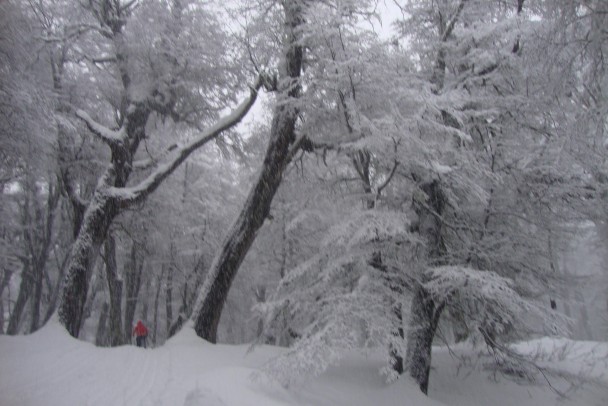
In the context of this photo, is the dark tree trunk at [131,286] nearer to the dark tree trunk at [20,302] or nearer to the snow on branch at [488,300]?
the dark tree trunk at [20,302]

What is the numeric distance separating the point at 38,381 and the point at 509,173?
841 cm

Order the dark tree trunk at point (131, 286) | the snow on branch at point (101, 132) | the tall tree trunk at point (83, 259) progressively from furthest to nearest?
the dark tree trunk at point (131, 286) < the snow on branch at point (101, 132) < the tall tree trunk at point (83, 259)

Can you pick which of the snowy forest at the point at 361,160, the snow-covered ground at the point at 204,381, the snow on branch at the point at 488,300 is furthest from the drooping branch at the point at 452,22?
the snow-covered ground at the point at 204,381

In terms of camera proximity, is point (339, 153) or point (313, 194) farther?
point (313, 194)

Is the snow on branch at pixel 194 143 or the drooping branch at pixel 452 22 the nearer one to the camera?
the drooping branch at pixel 452 22

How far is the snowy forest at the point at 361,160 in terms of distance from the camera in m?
6.14

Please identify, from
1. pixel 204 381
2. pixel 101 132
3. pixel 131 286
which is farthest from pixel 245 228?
pixel 131 286

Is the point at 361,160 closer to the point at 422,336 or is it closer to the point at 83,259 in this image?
the point at 422,336

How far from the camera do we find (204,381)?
5.75 meters

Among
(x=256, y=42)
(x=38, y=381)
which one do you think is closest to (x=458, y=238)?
(x=256, y=42)

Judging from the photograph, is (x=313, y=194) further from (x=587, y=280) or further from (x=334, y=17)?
(x=587, y=280)

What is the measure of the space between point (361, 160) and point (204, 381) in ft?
16.2

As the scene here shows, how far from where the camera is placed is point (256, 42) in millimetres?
9180

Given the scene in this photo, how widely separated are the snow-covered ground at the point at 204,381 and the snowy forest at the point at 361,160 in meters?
0.06
